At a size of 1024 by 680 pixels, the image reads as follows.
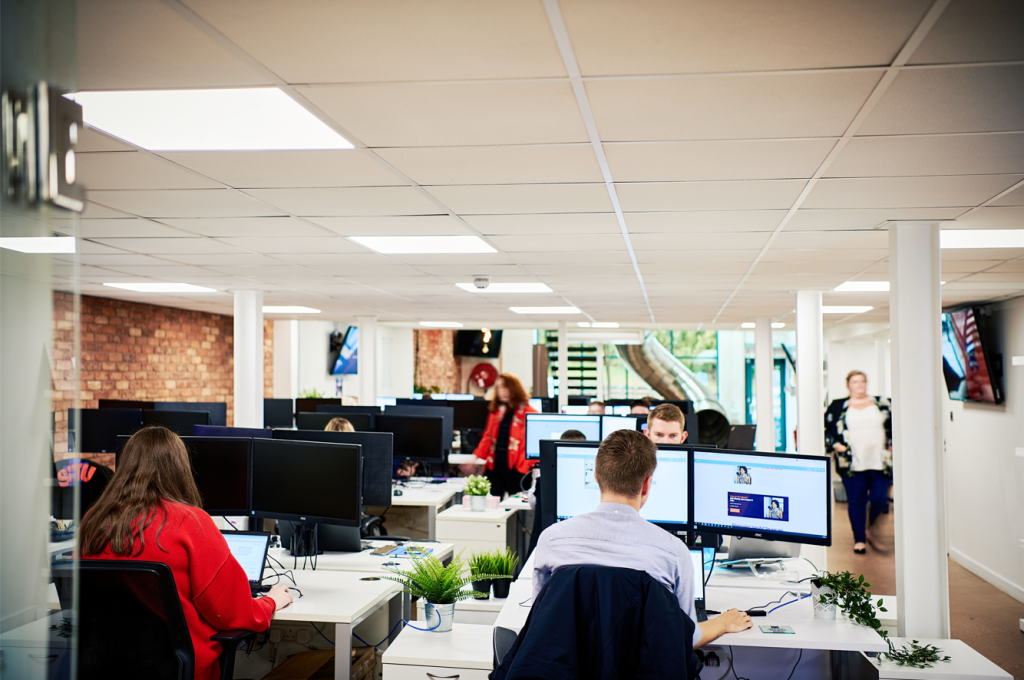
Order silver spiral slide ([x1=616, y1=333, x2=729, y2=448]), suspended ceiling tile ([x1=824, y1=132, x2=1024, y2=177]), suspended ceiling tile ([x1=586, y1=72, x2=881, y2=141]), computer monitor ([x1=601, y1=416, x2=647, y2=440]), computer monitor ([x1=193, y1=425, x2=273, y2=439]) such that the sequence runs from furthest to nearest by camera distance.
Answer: silver spiral slide ([x1=616, y1=333, x2=729, y2=448]), computer monitor ([x1=601, y1=416, x2=647, y2=440]), computer monitor ([x1=193, y1=425, x2=273, y2=439]), suspended ceiling tile ([x1=824, y1=132, x2=1024, y2=177]), suspended ceiling tile ([x1=586, y1=72, x2=881, y2=141])

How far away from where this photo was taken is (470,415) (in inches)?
347

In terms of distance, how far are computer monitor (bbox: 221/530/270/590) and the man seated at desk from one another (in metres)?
1.40

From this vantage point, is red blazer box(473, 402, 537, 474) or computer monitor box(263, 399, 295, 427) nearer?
red blazer box(473, 402, 537, 474)

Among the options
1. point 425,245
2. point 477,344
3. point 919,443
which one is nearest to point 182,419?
point 425,245

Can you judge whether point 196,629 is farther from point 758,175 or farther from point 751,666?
point 758,175

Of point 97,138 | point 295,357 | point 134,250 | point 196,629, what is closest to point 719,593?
point 196,629

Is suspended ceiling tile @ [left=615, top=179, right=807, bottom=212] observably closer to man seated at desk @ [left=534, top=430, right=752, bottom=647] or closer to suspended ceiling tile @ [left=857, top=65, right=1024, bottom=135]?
suspended ceiling tile @ [left=857, top=65, right=1024, bottom=135]

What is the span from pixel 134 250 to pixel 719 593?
13.5ft

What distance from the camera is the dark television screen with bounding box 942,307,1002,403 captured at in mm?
6602

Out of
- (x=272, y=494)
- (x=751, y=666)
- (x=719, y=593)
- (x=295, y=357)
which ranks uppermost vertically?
(x=295, y=357)

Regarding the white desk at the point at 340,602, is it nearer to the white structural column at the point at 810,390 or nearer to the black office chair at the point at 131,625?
the black office chair at the point at 131,625

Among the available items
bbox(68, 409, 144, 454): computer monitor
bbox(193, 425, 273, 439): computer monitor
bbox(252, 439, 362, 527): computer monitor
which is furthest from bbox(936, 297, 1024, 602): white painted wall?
bbox(68, 409, 144, 454): computer monitor

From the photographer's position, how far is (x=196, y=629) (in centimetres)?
243

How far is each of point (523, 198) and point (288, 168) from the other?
1012mm
